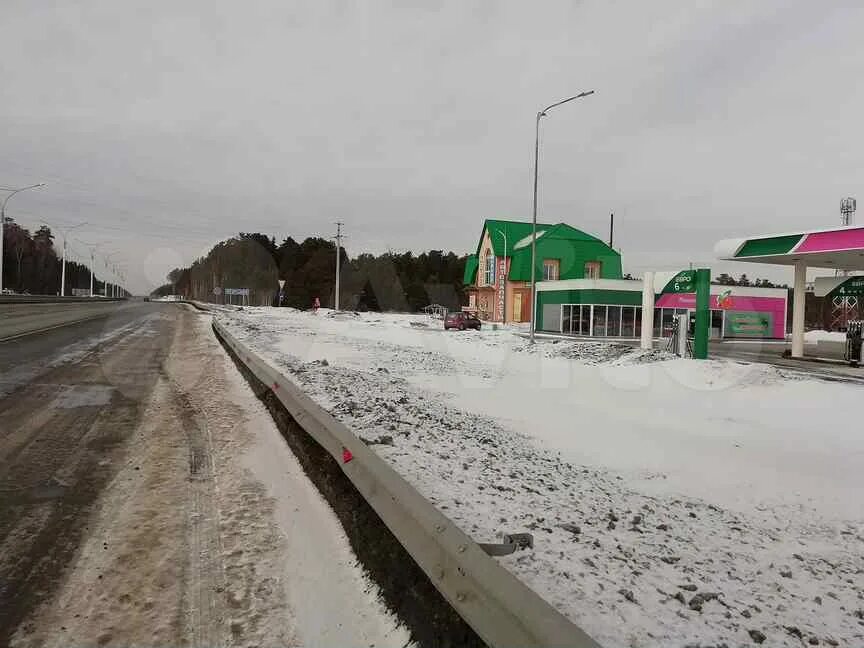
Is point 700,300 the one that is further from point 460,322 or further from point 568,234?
point 568,234

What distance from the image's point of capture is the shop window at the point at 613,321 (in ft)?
118

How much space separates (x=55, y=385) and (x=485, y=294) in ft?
164

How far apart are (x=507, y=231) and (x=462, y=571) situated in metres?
54.7

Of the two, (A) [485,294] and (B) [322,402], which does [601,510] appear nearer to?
(B) [322,402]

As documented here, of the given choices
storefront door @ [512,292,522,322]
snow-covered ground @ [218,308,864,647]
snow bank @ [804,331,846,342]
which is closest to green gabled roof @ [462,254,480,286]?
storefront door @ [512,292,522,322]

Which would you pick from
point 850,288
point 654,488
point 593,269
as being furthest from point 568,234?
point 654,488

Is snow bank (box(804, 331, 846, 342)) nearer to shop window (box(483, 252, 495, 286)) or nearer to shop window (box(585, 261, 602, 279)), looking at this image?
shop window (box(585, 261, 602, 279))

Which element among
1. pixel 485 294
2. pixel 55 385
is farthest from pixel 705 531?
pixel 485 294

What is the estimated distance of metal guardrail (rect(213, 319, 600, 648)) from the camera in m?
2.07

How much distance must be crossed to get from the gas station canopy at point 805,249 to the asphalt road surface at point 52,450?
778 inches

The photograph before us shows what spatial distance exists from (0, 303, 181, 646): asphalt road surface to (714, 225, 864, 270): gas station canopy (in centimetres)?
1976

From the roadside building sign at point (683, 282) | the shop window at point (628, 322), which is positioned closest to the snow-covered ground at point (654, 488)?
the roadside building sign at point (683, 282)

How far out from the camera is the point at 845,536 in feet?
14.6

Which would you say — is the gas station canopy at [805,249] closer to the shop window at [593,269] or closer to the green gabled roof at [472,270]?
the shop window at [593,269]
